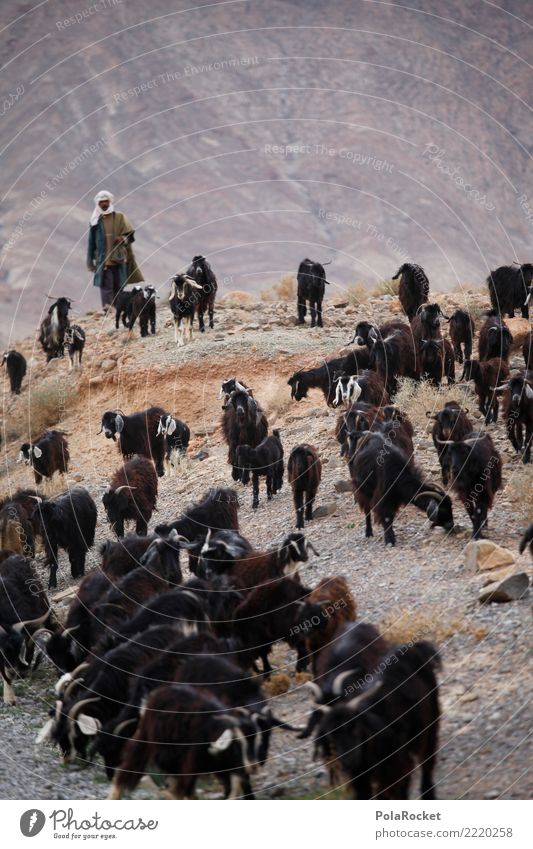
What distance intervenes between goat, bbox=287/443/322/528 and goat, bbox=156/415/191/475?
3486 mm

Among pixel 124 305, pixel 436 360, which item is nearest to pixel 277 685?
pixel 436 360

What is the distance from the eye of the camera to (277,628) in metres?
9.57

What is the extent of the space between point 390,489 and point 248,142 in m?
33.6

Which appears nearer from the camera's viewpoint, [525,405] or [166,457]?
[525,405]

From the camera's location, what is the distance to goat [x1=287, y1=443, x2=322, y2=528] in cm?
1301

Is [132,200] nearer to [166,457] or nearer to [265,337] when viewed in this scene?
[265,337]

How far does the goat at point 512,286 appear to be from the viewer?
66.0ft

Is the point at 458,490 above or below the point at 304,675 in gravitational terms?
above

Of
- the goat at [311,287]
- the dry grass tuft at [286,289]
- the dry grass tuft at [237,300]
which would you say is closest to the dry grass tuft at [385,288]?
the dry grass tuft at [286,289]

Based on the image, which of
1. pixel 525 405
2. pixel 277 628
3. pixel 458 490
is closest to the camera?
pixel 277 628

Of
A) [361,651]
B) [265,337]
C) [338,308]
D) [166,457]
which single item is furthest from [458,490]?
[338,308]

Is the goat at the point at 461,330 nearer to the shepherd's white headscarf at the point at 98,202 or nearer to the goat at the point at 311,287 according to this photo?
the goat at the point at 311,287

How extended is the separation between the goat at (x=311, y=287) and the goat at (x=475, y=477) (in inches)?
353
